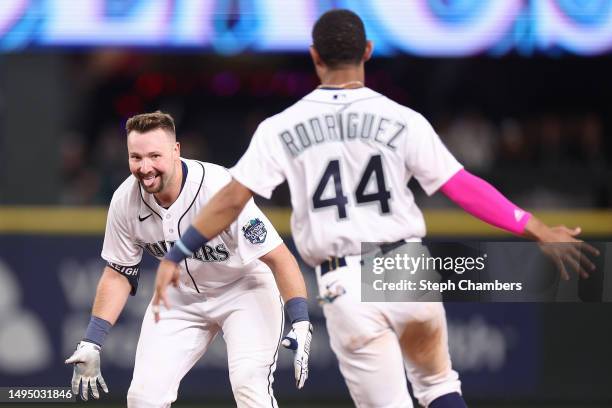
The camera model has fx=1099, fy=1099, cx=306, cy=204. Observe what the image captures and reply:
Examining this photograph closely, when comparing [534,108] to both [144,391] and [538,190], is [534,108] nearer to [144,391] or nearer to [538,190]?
[538,190]

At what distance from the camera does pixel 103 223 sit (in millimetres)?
7902

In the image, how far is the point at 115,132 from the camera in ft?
34.2

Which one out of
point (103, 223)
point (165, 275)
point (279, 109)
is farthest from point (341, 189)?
point (279, 109)

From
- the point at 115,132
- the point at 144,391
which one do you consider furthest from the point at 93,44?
the point at 144,391

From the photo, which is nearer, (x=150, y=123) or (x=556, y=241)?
(x=556, y=241)

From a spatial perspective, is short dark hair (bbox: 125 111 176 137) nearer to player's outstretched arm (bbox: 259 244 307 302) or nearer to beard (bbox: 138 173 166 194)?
beard (bbox: 138 173 166 194)

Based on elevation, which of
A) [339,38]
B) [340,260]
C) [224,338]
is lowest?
[224,338]

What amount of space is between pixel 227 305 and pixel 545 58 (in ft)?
21.6

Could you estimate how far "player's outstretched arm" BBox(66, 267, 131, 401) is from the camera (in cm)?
488

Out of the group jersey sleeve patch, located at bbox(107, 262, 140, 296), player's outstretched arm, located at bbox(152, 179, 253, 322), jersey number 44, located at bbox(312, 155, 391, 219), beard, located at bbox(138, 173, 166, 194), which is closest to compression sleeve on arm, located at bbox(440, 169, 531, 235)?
jersey number 44, located at bbox(312, 155, 391, 219)

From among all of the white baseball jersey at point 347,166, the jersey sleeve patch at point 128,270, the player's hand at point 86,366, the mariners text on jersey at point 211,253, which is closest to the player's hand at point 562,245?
the white baseball jersey at point 347,166

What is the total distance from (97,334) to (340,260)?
1461 mm

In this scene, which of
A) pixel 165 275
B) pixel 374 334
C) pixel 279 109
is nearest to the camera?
pixel 374 334

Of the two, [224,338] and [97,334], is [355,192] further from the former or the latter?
[97,334]
